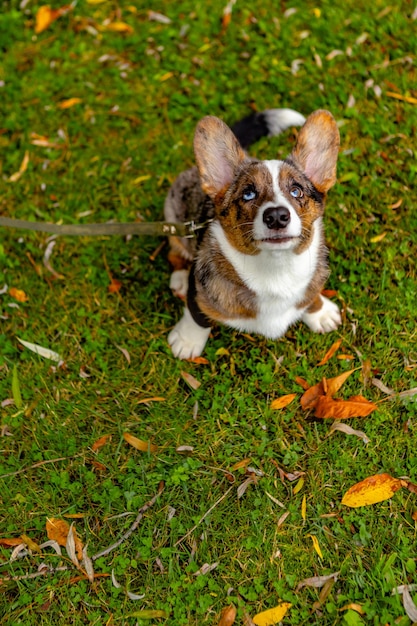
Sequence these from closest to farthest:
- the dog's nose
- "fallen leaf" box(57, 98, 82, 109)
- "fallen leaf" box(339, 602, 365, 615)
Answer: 1. the dog's nose
2. "fallen leaf" box(339, 602, 365, 615)
3. "fallen leaf" box(57, 98, 82, 109)

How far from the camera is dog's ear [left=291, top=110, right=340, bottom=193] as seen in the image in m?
3.13

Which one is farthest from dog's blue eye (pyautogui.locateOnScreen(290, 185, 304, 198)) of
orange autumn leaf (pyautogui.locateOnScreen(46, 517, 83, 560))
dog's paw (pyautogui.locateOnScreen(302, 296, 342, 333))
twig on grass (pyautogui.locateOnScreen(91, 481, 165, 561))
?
orange autumn leaf (pyautogui.locateOnScreen(46, 517, 83, 560))

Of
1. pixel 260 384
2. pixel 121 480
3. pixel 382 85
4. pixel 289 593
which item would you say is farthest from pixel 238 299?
pixel 382 85

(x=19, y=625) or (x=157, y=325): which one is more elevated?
(x=157, y=325)

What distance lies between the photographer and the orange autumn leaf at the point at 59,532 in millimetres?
3570

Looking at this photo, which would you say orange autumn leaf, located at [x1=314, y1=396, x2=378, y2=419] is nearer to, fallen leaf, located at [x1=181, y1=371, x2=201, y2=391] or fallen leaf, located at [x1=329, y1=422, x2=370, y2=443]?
fallen leaf, located at [x1=329, y1=422, x2=370, y2=443]

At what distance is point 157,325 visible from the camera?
166 inches

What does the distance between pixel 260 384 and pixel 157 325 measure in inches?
34.1

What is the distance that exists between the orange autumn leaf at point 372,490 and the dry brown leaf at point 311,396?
1.88 ft

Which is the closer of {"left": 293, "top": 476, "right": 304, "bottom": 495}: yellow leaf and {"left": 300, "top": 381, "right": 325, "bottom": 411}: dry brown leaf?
{"left": 293, "top": 476, "right": 304, "bottom": 495}: yellow leaf

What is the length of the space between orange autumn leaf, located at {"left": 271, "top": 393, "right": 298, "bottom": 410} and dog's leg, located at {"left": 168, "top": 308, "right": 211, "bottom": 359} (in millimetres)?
618

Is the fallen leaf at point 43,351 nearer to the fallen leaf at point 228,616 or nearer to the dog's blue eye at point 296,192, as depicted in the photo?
the fallen leaf at point 228,616

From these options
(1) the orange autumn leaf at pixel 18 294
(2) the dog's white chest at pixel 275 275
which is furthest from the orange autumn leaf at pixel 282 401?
(1) the orange autumn leaf at pixel 18 294

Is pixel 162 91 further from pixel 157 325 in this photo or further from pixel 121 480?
pixel 121 480
